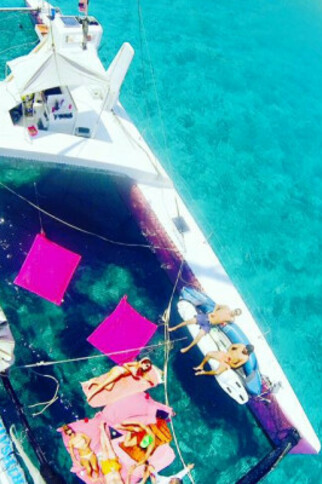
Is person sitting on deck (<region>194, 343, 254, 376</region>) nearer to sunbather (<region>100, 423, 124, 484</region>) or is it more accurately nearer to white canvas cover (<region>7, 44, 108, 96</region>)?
sunbather (<region>100, 423, 124, 484</region>)

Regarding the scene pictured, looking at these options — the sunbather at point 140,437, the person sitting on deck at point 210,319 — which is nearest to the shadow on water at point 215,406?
the person sitting on deck at point 210,319

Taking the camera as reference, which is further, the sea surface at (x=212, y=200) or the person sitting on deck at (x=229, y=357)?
Result: the sea surface at (x=212, y=200)

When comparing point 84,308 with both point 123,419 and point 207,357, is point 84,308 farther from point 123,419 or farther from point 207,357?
point 207,357

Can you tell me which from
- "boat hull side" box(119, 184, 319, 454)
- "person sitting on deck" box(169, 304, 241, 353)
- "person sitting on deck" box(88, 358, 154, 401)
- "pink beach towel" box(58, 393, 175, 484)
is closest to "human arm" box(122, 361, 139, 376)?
"person sitting on deck" box(88, 358, 154, 401)

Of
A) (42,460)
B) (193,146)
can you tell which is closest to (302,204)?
(193,146)

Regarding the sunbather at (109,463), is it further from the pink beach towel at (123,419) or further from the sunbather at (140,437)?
the sunbather at (140,437)

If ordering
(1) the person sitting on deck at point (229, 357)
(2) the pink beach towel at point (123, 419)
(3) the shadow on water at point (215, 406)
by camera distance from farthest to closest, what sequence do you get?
(3) the shadow on water at point (215, 406)
(1) the person sitting on deck at point (229, 357)
(2) the pink beach towel at point (123, 419)
